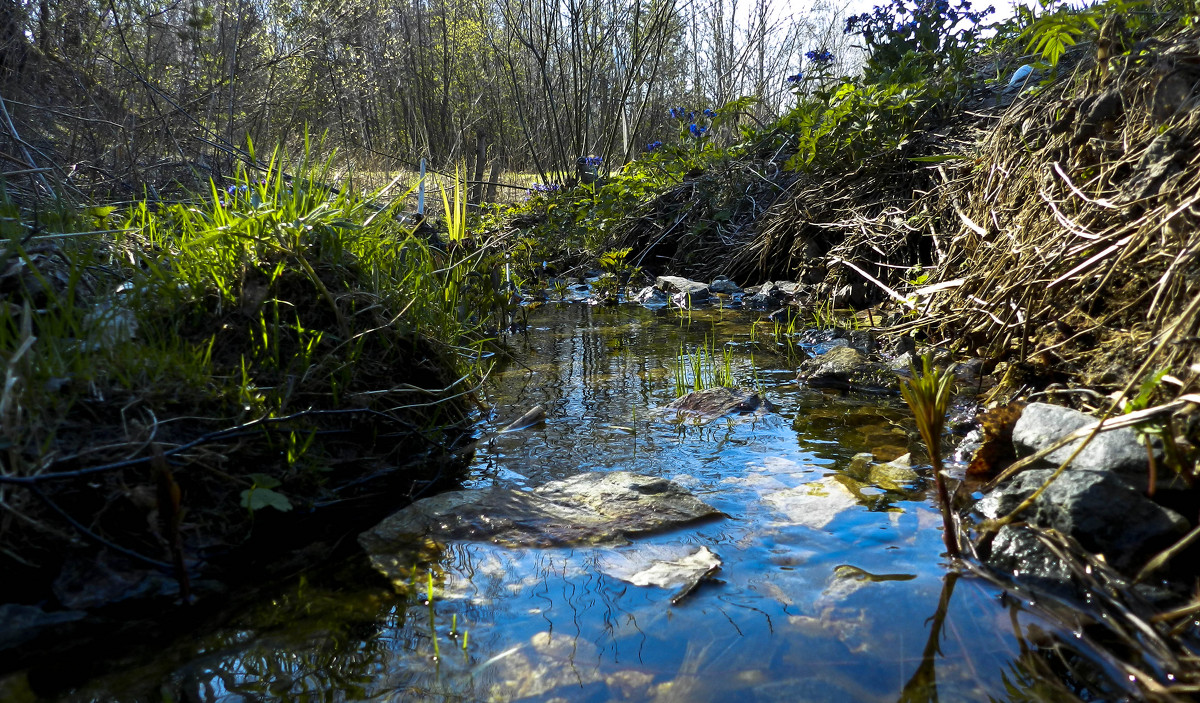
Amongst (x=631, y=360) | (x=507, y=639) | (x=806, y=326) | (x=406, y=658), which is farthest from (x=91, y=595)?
(x=806, y=326)

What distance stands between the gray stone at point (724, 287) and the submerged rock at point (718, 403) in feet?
10.2

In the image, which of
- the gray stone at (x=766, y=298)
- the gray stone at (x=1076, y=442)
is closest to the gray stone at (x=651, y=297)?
the gray stone at (x=766, y=298)

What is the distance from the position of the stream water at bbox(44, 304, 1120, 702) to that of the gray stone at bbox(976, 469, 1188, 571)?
201 millimetres

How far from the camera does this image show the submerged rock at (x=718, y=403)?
9.59ft

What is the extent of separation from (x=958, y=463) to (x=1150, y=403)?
66 cm

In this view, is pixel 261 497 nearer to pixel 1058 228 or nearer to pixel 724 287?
pixel 1058 228

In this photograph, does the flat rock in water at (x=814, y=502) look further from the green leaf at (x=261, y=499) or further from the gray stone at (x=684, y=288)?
the gray stone at (x=684, y=288)

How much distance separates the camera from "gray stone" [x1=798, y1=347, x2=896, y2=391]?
10.5 ft

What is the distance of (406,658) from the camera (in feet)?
4.56

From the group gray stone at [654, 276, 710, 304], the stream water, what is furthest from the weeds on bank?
gray stone at [654, 276, 710, 304]

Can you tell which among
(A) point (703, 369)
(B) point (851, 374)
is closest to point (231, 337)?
(A) point (703, 369)

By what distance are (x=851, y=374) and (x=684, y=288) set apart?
287 centimetres

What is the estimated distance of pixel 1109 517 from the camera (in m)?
Result: 1.48

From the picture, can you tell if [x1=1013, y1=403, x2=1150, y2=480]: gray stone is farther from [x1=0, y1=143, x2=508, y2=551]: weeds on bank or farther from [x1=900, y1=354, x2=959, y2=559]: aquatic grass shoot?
[x1=0, y1=143, x2=508, y2=551]: weeds on bank
